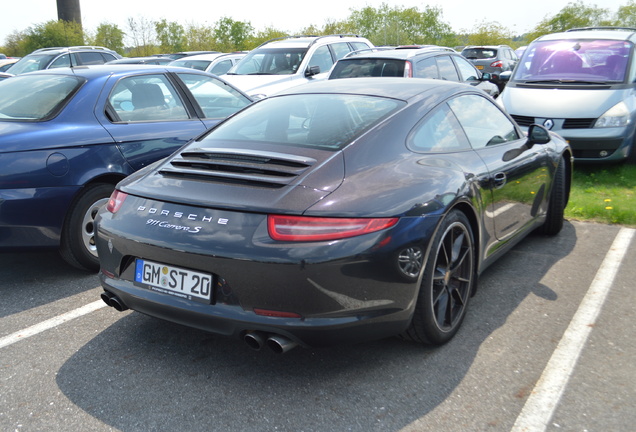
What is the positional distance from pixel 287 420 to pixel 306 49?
10.5 metres

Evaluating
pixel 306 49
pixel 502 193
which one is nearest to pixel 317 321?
pixel 502 193

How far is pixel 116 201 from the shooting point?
3.34 m

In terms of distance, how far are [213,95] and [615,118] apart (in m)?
4.94

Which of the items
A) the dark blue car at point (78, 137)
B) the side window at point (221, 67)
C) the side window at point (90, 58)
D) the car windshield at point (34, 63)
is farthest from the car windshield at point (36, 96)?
the side window at point (90, 58)

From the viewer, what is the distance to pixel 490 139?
4.17 metres

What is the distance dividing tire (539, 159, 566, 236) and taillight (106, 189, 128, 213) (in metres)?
3.50

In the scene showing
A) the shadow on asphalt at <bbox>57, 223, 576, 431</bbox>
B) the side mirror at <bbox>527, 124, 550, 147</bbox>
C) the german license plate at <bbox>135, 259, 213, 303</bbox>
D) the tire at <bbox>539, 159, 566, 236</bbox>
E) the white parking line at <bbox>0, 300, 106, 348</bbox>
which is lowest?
the white parking line at <bbox>0, 300, 106, 348</bbox>

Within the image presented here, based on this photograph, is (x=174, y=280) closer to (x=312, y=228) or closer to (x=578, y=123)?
(x=312, y=228)

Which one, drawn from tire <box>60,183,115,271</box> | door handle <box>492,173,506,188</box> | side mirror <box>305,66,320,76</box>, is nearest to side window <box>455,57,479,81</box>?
side mirror <box>305,66,320,76</box>

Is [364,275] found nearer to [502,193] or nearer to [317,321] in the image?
[317,321]

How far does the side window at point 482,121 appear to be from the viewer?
13.0ft

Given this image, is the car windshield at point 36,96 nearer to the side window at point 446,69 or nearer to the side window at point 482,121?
the side window at point 482,121

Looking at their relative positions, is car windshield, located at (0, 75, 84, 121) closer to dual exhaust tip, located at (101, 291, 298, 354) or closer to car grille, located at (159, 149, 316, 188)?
car grille, located at (159, 149, 316, 188)

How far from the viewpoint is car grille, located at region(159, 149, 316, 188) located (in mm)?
3015
